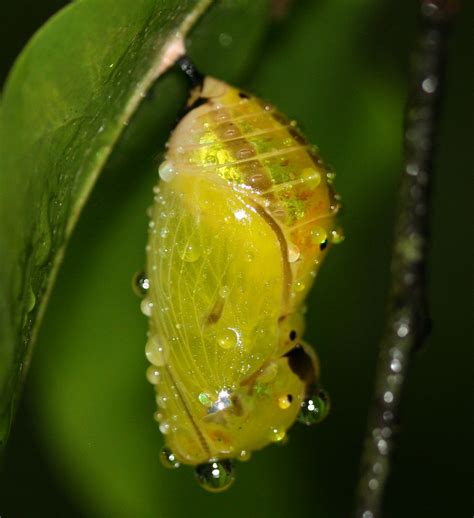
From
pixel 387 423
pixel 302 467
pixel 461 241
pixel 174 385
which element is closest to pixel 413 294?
pixel 387 423

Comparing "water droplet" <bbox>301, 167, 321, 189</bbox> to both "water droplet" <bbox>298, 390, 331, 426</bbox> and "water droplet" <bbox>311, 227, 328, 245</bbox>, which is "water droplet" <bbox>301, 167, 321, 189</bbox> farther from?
"water droplet" <bbox>298, 390, 331, 426</bbox>

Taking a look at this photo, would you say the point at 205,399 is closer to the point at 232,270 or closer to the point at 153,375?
the point at 153,375

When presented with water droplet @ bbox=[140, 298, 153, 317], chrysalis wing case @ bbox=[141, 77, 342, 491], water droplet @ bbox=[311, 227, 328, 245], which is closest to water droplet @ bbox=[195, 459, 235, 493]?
chrysalis wing case @ bbox=[141, 77, 342, 491]

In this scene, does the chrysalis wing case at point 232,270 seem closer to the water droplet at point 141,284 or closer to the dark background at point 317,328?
the water droplet at point 141,284

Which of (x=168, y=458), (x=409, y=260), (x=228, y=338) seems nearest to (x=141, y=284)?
(x=228, y=338)

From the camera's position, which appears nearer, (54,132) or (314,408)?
(54,132)

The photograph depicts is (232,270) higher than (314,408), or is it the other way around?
(232,270)

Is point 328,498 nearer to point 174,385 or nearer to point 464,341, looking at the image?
point 464,341

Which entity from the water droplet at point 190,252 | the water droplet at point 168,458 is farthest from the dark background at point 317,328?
the water droplet at point 190,252
